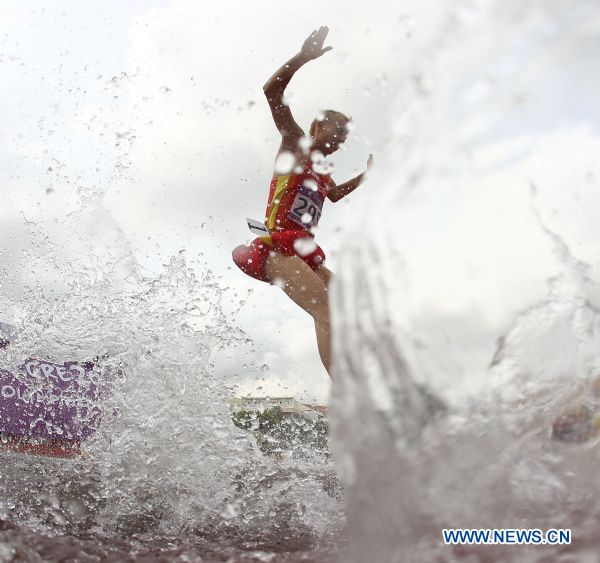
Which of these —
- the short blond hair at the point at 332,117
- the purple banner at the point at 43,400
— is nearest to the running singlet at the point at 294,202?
the short blond hair at the point at 332,117

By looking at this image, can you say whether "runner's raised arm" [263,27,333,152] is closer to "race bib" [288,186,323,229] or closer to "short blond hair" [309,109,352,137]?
"short blond hair" [309,109,352,137]

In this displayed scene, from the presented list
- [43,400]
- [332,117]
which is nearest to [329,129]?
[332,117]

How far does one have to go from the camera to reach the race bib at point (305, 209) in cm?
319

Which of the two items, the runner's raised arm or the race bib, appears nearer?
→ the runner's raised arm

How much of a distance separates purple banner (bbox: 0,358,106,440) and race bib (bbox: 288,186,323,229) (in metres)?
3.70

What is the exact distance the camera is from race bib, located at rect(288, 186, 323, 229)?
3191 millimetres

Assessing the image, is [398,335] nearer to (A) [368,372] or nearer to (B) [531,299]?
(A) [368,372]

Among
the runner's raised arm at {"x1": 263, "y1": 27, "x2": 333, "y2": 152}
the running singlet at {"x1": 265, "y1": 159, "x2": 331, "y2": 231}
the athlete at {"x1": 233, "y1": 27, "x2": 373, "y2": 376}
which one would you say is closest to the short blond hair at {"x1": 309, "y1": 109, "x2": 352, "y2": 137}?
the athlete at {"x1": 233, "y1": 27, "x2": 373, "y2": 376}

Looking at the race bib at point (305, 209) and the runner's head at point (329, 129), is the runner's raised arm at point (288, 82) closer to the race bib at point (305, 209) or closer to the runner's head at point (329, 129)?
the runner's head at point (329, 129)

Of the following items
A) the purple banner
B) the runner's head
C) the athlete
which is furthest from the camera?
the purple banner

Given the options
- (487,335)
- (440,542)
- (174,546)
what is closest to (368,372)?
(487,335)

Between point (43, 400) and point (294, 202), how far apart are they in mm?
5477

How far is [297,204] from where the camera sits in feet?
10.5

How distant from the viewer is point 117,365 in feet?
10.9
